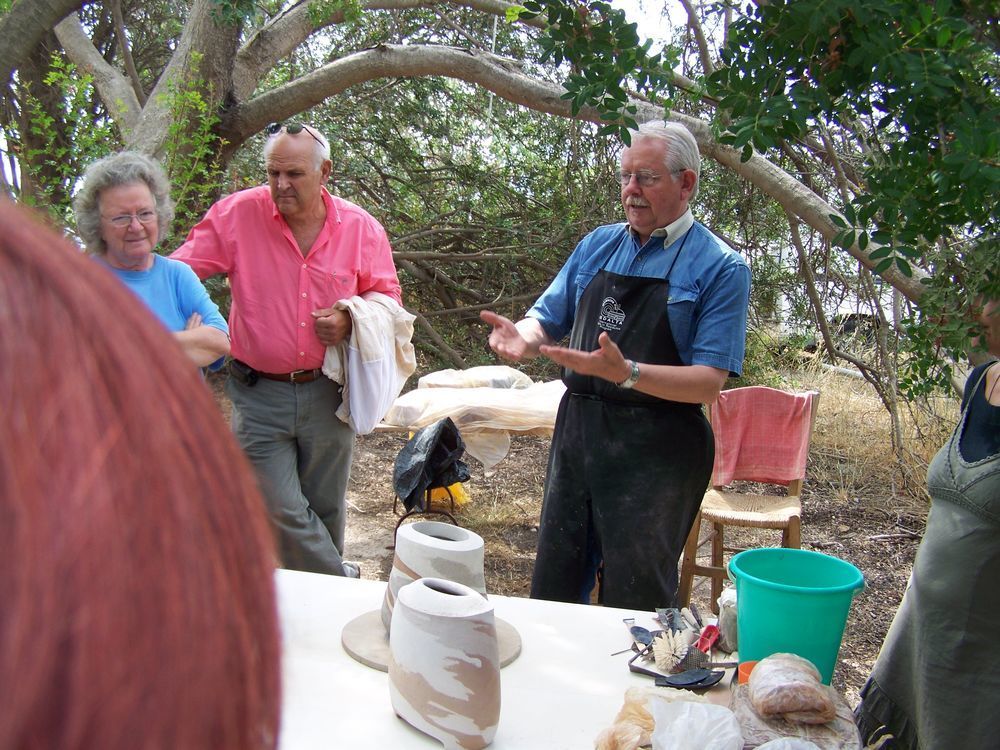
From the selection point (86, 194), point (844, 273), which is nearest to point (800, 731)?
point (86, 194)

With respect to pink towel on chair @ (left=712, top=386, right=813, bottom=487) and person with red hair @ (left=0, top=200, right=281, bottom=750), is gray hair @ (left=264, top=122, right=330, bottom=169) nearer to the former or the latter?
pink towel on chair @ (left=712, top=386, right=813, bottom=487)

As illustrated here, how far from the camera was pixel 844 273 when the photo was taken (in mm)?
6488

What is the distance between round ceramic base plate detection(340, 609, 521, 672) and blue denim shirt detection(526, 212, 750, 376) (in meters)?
1.17

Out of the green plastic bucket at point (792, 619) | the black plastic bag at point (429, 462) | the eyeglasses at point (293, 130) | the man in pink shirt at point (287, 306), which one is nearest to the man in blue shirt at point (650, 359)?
the man in pink shirt at point (287, 306)

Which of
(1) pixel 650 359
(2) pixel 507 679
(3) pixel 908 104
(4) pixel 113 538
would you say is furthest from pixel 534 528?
(4) pixel 113 538

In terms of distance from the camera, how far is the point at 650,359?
2865 mm

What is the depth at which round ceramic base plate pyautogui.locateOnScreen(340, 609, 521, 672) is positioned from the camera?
1834 mm

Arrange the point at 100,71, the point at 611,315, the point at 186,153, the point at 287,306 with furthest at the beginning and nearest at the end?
the point at 100,71 < the point at 186,153 < the point at 287,306 < the point at 611,315

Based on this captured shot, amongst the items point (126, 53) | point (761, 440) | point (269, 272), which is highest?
point (126, 53)

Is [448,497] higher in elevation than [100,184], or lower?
lower

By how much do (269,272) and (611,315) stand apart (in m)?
1.32

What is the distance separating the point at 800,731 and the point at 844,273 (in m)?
5.54

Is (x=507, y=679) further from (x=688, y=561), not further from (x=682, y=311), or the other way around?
(x=688, y=561)

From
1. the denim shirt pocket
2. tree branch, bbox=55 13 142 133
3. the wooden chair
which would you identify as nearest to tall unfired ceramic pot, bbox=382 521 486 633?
the denim shirt pocket
